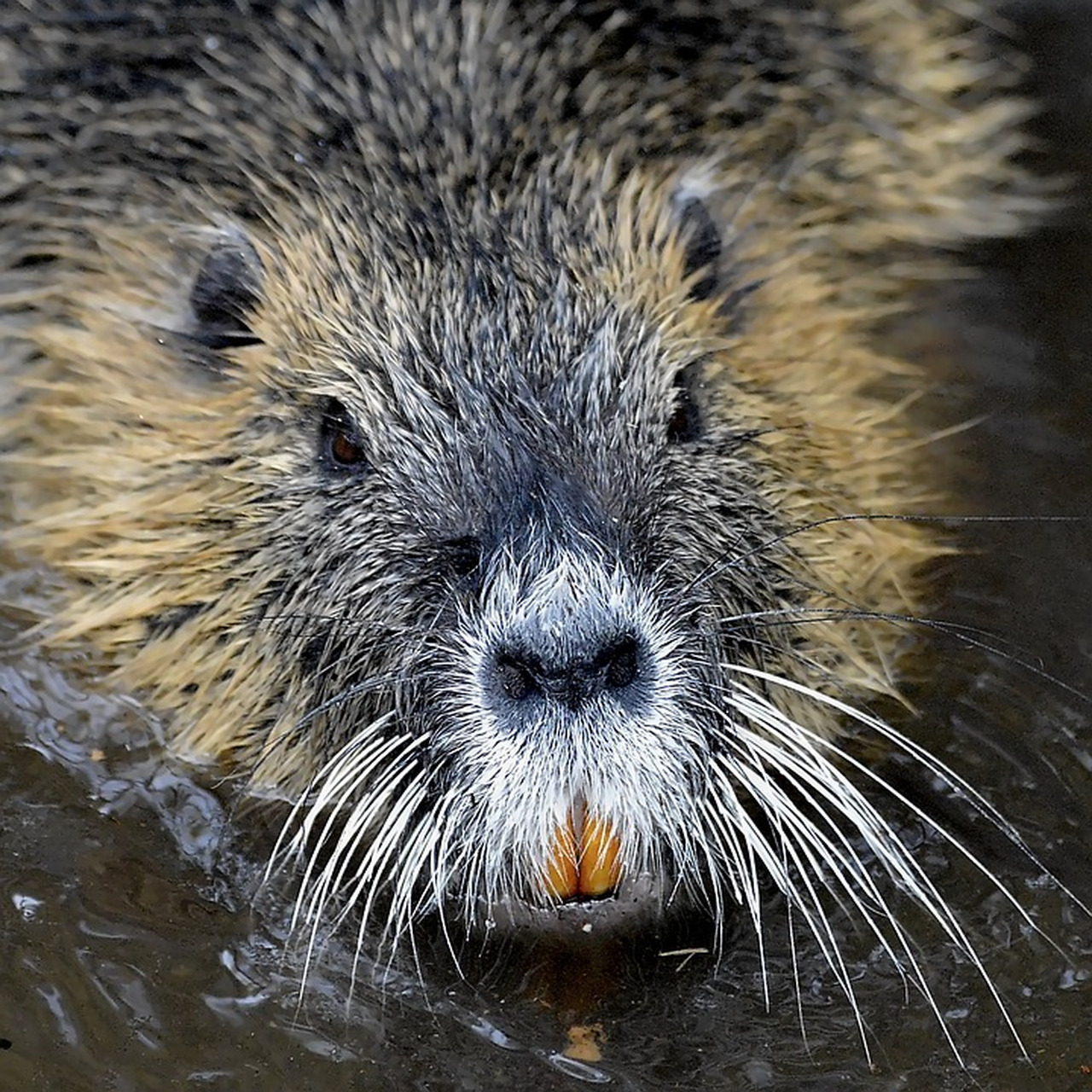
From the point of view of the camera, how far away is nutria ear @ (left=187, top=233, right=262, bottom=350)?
3631 mm

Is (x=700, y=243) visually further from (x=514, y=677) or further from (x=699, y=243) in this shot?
(x=514, y=677)

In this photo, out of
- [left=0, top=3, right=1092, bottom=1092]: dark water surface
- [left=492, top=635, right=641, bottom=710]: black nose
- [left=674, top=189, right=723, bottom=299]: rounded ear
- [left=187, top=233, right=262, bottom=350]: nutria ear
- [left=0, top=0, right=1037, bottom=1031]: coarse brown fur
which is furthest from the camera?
[left=674, top=189, right=723, bottom=299]: rounded ear

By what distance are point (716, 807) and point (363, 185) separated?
1239 millimetres

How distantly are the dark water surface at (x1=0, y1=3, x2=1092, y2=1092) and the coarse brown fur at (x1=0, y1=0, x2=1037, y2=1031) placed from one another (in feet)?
0.43

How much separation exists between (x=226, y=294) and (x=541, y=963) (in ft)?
4.19

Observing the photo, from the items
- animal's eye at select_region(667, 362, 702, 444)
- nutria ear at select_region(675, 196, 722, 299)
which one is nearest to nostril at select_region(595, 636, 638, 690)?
animal's eye at select_region(667, 362, 702, 444)

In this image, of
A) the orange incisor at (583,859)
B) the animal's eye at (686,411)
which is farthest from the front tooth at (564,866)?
the animal's eye at (686,411)

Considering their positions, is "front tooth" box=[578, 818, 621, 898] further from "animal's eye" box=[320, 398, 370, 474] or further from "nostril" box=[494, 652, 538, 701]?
"animal's eye" box=[320, 398, 370, 474]

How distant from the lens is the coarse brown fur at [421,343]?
3.33 meters

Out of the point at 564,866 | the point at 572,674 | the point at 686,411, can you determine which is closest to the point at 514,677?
the point at 572,674

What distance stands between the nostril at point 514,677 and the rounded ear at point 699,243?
3.34 feet

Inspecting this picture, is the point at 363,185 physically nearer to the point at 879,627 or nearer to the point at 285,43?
the point at 285,43

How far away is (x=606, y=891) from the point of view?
3.37 metres

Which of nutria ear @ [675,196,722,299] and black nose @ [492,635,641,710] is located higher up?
nutria ear @ [675,196,722,299]
